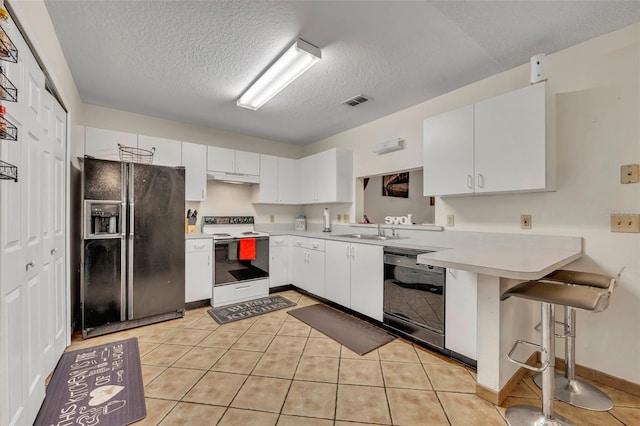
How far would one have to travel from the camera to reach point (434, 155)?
2.54 metres

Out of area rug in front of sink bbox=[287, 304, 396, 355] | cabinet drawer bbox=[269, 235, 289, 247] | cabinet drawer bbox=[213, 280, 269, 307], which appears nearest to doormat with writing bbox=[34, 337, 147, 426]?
cabinet drawer bbox=[213, 280, 269, 307]

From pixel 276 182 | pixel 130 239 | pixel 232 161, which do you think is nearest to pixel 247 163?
pixel 232 161

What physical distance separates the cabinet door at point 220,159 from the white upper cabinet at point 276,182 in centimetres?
46

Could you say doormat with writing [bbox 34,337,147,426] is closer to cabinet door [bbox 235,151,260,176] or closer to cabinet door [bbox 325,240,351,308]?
cabinet door [bbox 325,240,351,308]

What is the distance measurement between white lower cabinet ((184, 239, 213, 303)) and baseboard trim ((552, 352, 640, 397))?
140 inches

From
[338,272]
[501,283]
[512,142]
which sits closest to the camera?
[501,283]

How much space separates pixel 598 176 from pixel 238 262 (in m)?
3.55

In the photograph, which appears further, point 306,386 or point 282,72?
point 282,72

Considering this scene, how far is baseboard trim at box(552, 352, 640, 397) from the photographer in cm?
178

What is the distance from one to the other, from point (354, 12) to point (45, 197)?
2.34 metres

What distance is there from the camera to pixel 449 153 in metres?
2.43

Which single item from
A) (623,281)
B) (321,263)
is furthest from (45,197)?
(623,281)

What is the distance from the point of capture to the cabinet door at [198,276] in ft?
10.5

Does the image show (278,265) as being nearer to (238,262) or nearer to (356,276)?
(238,262)
